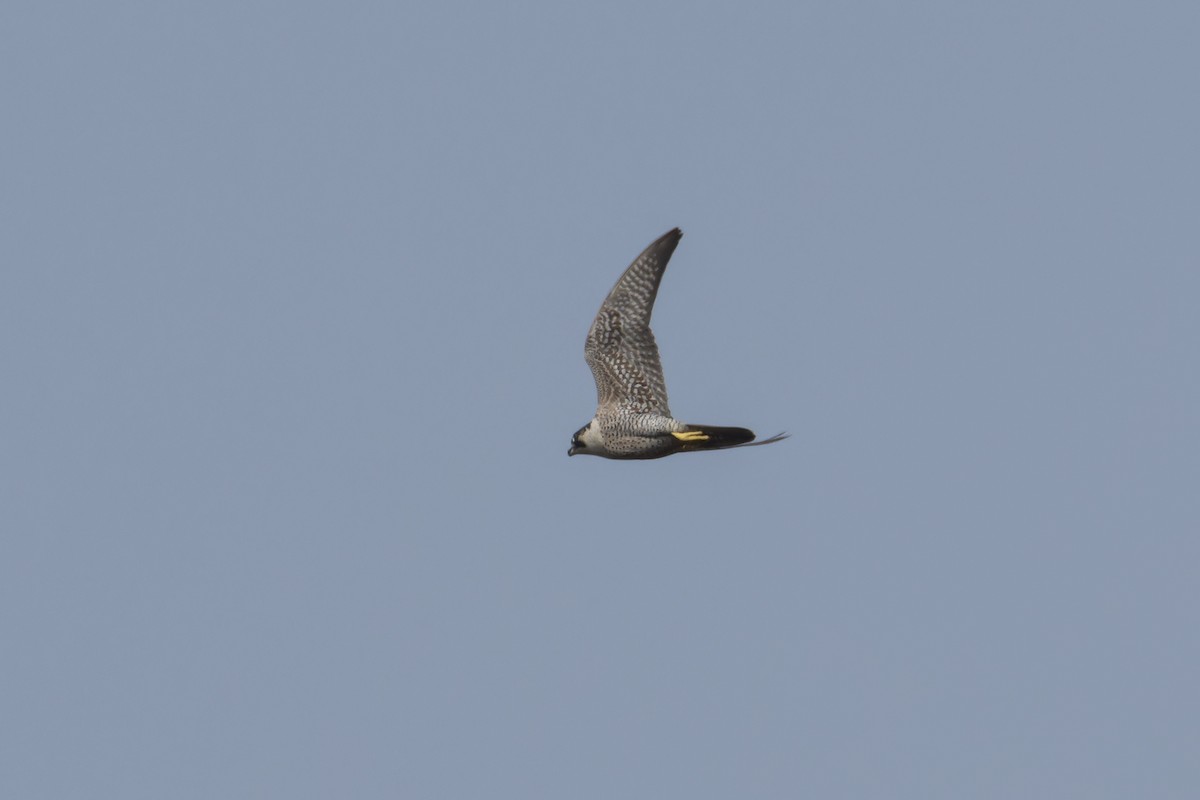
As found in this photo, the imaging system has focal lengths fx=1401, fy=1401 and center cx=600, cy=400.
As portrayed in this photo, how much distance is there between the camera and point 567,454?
71.7ft

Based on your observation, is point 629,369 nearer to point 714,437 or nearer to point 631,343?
point 631,343

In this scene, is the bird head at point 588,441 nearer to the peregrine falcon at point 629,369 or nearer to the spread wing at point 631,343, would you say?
the peregrine falcon at point 629,369

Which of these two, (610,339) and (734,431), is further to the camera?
(610,339)

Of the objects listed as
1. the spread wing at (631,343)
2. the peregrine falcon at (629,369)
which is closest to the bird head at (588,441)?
the peregrine falcon at (629,369)

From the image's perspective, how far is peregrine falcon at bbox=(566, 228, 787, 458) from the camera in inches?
834

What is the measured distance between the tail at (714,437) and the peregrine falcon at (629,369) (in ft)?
2.34

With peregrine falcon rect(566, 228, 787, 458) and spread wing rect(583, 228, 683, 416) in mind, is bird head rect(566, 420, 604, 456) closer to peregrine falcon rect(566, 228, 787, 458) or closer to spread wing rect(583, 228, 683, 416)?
peregrine falcon rect(566, 228, 787, 458)

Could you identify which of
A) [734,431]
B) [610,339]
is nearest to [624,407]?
[610,339]

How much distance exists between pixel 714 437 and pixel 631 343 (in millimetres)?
2864

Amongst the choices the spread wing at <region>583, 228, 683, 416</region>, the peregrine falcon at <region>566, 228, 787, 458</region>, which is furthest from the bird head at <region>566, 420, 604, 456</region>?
the spread wing at <region>583, 228, 683, 416</region>

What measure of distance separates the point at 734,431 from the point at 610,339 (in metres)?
3.30

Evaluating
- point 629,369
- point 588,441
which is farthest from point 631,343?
point 588,441

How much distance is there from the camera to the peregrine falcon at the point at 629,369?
21.2 m

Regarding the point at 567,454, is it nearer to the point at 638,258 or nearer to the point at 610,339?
the point at 610,339
